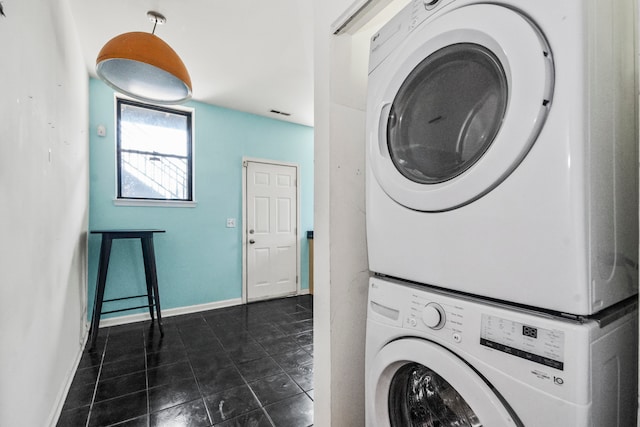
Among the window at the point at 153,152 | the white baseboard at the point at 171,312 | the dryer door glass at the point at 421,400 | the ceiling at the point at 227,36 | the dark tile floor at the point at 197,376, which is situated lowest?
the dark tile floor at the point at 197,376

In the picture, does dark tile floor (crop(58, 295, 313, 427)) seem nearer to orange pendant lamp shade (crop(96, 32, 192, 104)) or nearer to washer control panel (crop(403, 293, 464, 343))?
washer control panel (crop(403, 293, 464, 343))

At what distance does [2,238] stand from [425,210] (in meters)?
1.39

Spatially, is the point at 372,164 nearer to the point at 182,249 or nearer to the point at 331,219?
the point at 331,219

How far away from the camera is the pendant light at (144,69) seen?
1.42 m

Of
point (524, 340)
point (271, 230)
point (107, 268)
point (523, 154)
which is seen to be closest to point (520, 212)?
point (523, 154)

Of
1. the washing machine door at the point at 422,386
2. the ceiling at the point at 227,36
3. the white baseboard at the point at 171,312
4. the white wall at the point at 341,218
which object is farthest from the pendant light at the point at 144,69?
the white baseboard at the point at 171,312

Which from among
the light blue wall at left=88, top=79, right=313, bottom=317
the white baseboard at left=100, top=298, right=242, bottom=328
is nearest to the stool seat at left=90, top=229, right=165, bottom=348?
the white baseboard at left=100, top=298, right=242, bottom=328

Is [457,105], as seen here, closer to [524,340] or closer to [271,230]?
[524,340]

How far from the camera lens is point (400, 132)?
3.08 feet

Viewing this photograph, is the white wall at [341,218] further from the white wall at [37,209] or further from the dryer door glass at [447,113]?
the white wall at [37,209]

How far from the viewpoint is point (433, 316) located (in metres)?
0.76

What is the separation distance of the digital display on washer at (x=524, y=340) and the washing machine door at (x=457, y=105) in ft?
0.95

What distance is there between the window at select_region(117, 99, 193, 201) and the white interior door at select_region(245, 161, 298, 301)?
2.59 feet

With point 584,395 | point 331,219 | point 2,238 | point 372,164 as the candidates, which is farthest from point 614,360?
point 2,238
